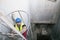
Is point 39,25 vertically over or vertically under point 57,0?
under

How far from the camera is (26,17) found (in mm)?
2537

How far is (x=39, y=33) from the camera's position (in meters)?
2.68

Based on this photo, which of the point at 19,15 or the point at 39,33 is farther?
the point at 39,33

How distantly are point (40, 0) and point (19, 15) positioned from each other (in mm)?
399

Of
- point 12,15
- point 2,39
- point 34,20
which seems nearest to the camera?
point 2,39

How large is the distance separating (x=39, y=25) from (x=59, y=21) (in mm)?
335

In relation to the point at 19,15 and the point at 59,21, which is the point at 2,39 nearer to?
the point at 19,15

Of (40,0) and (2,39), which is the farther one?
(40,0)

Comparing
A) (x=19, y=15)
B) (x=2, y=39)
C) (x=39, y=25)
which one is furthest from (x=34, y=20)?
(x=2, y=39)

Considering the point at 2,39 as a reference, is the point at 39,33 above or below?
below

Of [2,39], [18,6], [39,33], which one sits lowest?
[39,33]

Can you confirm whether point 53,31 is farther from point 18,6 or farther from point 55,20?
point 18,6

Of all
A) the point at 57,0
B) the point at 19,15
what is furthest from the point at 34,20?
the point at 57,0

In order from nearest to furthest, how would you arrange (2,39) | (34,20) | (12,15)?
(2,39) < (12,15) < (34,20)
